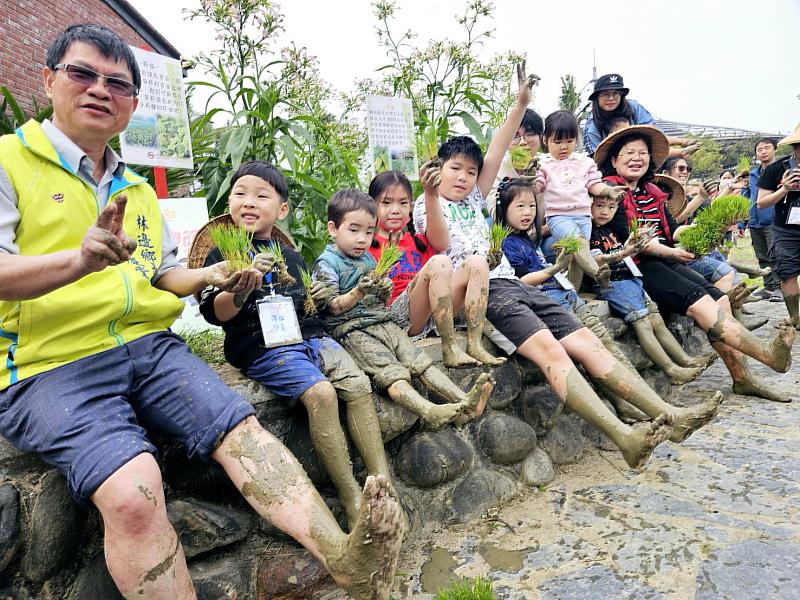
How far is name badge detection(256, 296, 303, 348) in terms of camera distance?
1.87m

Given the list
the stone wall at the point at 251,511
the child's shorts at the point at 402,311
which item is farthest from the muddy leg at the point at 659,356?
the child's shorts at the point at 402,311

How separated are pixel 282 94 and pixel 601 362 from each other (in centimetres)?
264

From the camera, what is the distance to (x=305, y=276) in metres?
2.05

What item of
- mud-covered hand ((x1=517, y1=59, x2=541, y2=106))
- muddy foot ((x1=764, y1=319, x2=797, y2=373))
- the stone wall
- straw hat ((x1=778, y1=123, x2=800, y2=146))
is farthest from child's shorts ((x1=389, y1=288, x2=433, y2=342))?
straw hat ((x1=778, y1=123, x2=800, y2=146))

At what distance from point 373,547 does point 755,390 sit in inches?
129

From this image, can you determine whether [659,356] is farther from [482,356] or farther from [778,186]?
[778,186]

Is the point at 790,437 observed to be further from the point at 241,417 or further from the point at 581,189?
the point at 241,417

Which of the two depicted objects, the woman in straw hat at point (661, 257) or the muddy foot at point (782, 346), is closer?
the muddy foot at point (782, 346)

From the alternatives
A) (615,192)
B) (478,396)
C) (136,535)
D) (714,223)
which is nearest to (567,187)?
(615,192)

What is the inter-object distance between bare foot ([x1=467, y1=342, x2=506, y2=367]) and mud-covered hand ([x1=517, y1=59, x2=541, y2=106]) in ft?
4.66

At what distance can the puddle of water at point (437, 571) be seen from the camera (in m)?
1.85

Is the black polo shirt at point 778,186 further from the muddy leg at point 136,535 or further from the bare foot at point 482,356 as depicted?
the muddy leg at point 136,535

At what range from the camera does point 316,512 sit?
1.41m

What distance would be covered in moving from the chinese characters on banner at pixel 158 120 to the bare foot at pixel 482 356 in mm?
1863
